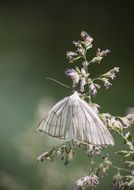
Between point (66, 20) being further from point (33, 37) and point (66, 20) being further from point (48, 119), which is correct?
point (48, 119)

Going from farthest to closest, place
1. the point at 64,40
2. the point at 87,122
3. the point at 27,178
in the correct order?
the point at 64,40 < the point at 27,178 < the point at 87,122

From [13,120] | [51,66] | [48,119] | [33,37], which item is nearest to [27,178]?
[13,120]

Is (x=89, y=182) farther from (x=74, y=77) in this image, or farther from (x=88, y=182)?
(x=74, y=77)

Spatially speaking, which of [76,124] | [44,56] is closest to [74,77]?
[76,124]

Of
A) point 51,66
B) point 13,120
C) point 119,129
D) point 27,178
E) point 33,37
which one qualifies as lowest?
point 119,129

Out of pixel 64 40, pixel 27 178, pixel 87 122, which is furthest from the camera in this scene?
pixel 64 40

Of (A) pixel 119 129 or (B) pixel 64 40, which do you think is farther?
(B) pixel 64 40

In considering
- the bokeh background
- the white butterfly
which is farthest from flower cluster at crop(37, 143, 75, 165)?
the bokeh background
